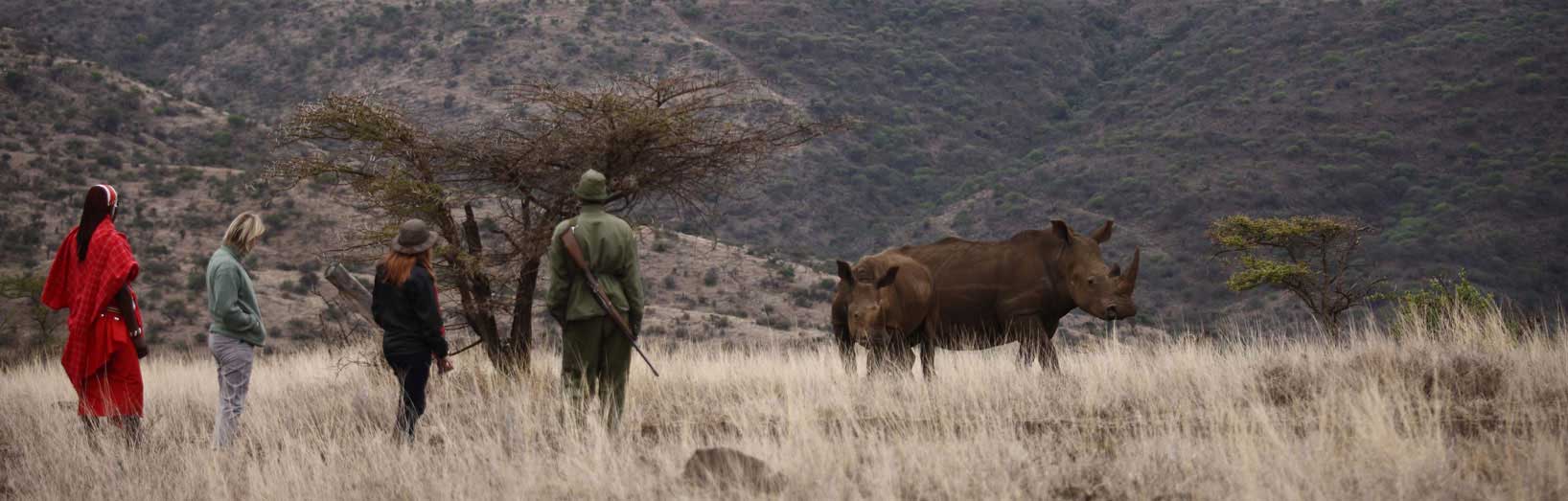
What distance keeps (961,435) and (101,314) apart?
5898 mm

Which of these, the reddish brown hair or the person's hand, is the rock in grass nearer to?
the reddish brown hair

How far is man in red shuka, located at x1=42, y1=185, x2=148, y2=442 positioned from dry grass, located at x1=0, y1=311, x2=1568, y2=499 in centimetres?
34

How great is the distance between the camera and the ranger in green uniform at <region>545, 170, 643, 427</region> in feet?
27.4

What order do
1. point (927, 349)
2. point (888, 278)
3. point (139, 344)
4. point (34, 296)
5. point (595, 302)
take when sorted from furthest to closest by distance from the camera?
point (34, 296) → point (927, 349) → point (888, 278) → point (139, 344) → point (595, 302)

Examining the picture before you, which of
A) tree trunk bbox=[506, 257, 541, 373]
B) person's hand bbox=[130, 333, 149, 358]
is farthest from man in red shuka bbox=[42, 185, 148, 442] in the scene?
tree trunk bbox=[506, 257, 541, 373]

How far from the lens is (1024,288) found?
1077cm

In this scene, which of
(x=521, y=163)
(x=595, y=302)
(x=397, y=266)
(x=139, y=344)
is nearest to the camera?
(x=397, y=266)

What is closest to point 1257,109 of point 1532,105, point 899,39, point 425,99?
point 1532,105

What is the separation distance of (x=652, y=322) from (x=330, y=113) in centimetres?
2108

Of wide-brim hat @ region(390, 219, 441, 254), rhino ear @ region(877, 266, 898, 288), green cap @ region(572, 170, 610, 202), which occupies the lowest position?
rhino ear @ region(877, 266, 898, 288)

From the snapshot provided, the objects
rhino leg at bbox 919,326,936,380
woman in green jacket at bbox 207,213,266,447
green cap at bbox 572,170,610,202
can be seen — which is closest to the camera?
woman in green jacket at bbox 207,213,266,447

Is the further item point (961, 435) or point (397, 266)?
point (397, 266)

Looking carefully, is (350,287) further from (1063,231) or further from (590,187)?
(1063,231)

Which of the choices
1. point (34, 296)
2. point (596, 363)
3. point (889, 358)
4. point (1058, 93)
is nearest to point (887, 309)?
point (889, 358)
